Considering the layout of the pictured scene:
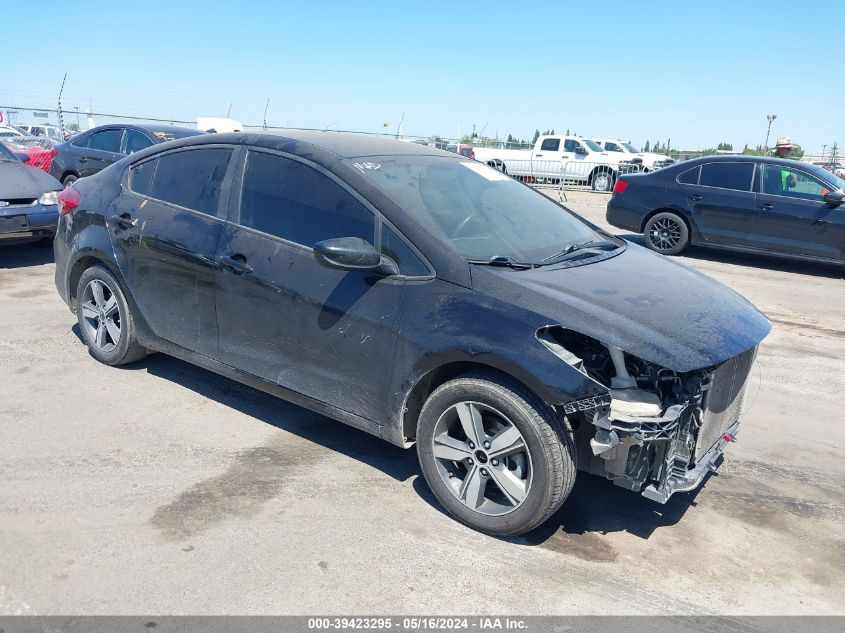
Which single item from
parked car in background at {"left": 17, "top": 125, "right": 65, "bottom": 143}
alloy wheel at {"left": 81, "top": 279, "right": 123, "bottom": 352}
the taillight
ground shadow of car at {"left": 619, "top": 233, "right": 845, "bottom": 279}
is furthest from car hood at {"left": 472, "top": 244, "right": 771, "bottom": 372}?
parked car in background at {"left": 17, "top": 125, "right": 65, "bottom": 143}

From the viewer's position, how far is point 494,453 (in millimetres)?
3379

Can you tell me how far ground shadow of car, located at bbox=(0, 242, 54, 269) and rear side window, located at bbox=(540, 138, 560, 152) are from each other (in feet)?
66.7

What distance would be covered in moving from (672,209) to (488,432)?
8960 mm

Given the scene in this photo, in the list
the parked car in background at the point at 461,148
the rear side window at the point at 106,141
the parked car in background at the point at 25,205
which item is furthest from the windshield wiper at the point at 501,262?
the parked car in background at the point at 461,148

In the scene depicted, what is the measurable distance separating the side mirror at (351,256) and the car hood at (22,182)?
6.59m

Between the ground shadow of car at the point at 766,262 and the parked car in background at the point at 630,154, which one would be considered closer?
the ground shadow of car at the point at 766,262

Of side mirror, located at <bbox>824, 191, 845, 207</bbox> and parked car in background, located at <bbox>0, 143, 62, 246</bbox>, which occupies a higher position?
side mirror, located at <bbox>824, 191, 845, 207</bbox>

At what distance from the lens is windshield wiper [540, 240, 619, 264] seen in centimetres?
398

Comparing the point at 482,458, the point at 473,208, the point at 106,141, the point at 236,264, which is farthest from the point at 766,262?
the point at 106,141

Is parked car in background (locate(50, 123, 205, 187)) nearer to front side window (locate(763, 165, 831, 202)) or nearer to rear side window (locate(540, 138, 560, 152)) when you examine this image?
front side window (locate(763, 165, 831, 202))

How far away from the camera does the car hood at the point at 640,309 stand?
3.20 m

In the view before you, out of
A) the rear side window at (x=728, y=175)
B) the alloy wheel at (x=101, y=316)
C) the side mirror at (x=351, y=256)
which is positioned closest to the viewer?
the side mirror at (x=351, y=256)

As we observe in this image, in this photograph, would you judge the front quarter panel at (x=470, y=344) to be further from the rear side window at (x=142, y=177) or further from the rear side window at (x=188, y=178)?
the rear side window at (x=142, y=177)

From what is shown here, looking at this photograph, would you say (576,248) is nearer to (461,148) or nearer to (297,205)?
(297,205)
